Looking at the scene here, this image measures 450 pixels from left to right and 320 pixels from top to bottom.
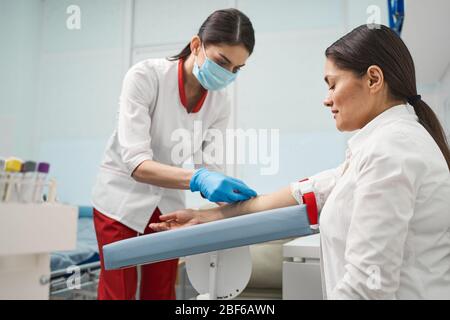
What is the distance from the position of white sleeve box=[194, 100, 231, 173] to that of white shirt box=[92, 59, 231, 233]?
0.02m

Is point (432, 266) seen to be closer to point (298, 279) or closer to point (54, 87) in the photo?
point (298, 279)

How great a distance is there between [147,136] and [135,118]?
67 millimetres

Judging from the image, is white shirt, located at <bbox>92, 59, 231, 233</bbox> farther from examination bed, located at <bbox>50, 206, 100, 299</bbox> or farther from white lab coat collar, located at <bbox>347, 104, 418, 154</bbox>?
examination bed, located at <bbox>50, 206, 100, 299</bbox>

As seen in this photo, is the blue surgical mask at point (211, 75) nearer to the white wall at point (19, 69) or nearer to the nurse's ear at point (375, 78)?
the nurse's ear at point (375, 78)

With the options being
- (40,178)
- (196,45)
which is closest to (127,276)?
(40,178)

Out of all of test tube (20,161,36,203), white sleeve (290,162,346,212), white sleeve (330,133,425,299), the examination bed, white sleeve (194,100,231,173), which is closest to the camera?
white sleeve (330,133,425,299)

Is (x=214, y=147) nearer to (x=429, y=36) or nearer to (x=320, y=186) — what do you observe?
(x=320, y=186)

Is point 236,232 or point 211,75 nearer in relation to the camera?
point 236,232

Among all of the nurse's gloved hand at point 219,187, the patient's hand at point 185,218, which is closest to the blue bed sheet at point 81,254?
the patient's hand at point 185,218

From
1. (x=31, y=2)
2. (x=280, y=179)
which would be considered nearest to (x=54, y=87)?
(x=31, y=2)

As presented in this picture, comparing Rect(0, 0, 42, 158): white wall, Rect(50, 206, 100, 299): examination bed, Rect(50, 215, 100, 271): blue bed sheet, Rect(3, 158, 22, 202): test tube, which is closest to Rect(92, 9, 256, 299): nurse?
Rect(3, 158, 22, 202): test tube

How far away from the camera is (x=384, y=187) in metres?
0.63

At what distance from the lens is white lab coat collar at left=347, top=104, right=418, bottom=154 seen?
79 cm

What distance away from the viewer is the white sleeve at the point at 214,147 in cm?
152
